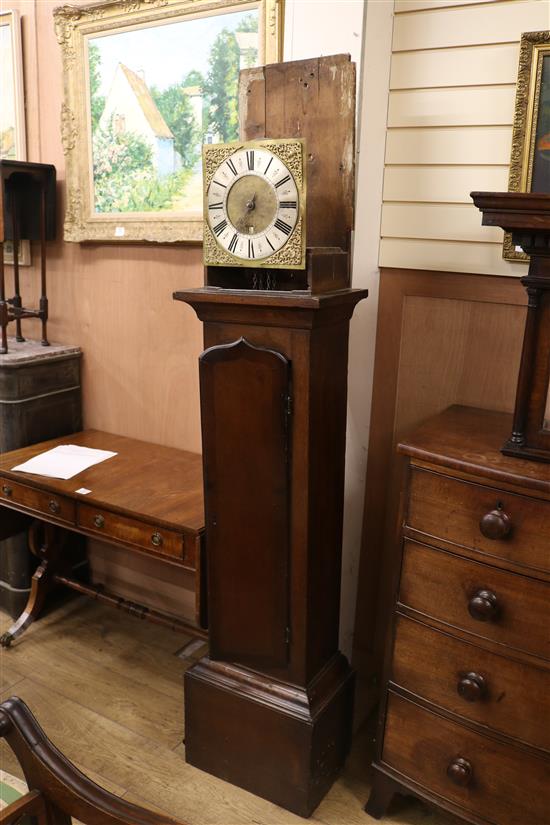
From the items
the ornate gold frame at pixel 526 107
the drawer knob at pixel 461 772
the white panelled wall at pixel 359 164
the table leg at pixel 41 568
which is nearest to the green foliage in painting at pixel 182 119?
the white panelled wall at pixel 359 164

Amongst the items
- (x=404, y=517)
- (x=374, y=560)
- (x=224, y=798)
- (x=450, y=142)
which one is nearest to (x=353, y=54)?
(x=450, y=142)

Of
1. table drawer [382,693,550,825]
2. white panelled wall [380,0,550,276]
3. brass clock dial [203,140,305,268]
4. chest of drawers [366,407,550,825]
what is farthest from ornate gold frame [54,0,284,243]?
table drawer [382,693,550,825]

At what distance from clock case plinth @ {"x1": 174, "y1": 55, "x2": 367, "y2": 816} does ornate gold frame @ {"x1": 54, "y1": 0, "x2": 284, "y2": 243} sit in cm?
57

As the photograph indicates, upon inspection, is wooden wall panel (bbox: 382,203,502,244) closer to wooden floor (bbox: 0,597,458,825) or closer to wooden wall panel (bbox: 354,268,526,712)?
wooden wall panel (bbox: 354,268,526,712)

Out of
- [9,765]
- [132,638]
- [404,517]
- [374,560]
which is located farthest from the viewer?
[132,638]

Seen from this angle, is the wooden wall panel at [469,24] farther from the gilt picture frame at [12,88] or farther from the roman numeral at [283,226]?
the gilt picture frame at [12,88]

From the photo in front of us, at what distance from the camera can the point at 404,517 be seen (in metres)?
1.87

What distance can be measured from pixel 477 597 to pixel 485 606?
30mm

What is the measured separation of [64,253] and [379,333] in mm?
1441

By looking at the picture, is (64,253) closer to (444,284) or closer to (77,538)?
(77,538)

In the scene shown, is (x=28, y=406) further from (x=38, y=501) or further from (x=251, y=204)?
(x=251, y=204)

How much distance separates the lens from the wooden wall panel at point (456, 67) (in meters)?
1.99

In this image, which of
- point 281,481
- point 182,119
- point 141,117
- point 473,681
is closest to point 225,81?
point 182,119

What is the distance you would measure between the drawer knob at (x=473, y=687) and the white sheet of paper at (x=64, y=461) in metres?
1.51
